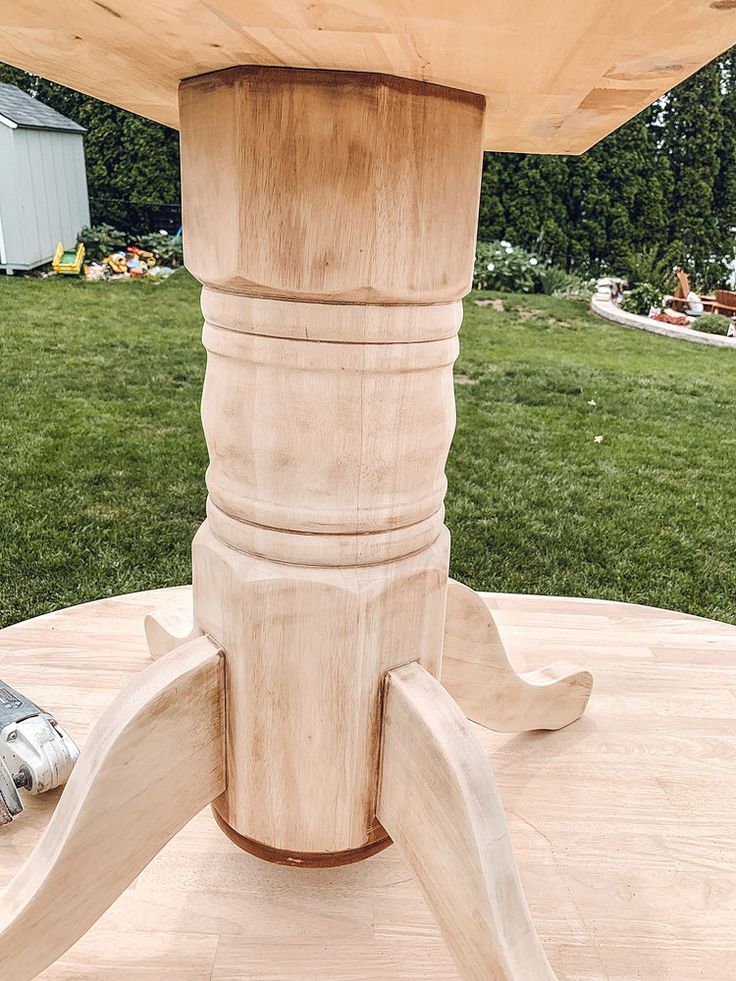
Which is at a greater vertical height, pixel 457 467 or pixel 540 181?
pixel 540 181

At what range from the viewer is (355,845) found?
84cm

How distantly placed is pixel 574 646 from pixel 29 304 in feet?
15.6

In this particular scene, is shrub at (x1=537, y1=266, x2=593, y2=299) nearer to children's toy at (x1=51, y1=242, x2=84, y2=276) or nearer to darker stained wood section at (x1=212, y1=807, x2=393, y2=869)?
children's toy at (x1=51, y1=242, x2=84, y2=276)

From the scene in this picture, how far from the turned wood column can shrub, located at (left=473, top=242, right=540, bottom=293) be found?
6412 millimetres

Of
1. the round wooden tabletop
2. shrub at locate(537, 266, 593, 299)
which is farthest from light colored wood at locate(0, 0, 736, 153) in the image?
shrub at locate(537, 266, 593, 299)

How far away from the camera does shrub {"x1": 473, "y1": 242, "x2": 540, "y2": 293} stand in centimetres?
699

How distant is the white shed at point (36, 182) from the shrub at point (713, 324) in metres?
4.87

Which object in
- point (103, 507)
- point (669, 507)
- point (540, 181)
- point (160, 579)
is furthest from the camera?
point (540, 181)

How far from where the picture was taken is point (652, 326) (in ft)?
19.8

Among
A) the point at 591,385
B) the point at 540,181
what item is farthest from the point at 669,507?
the point at 540,181

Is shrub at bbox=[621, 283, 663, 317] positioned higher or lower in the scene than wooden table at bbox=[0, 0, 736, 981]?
lower

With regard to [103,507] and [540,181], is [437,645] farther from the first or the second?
[540,181]

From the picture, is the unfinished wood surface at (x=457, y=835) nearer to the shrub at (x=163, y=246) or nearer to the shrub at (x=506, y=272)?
the shrub at (x=506, y=272)

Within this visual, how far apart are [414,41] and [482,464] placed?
103 inches
